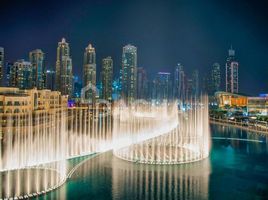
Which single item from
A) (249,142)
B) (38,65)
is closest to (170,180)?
(249,142)

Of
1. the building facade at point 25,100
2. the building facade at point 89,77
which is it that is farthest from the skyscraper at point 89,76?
the building facade at point 25,100

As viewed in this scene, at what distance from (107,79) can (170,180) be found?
86.1 metres

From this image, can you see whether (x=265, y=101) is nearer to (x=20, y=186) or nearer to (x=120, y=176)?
(x=120, y=176)

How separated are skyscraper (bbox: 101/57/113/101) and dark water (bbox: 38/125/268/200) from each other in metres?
77.3

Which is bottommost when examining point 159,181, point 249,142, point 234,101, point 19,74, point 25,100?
point 159,181

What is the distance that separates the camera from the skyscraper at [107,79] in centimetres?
9882

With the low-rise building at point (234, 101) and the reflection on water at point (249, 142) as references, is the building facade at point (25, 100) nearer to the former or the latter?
the reflection on water at point (249, 142)

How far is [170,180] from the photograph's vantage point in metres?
15.7

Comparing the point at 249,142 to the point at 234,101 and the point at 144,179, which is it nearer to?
the point at 144,179

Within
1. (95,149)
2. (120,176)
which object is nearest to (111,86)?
(95,149)

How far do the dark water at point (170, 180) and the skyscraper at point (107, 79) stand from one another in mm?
77259

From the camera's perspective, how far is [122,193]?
13.6 m

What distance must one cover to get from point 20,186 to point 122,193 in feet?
15.8

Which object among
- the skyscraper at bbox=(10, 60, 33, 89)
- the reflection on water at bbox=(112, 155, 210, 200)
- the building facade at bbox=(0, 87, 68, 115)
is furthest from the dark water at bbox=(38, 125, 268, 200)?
the skyscraper at bbox=(10, 60, 33, 89)
